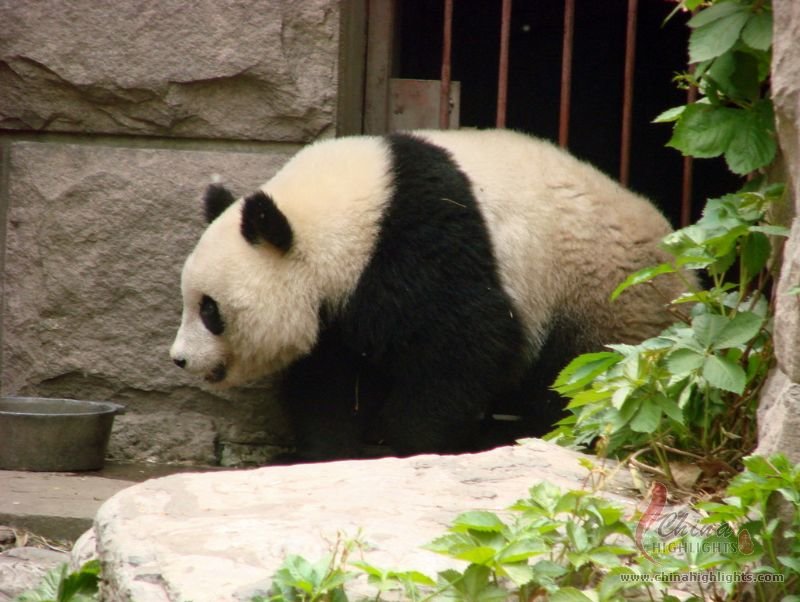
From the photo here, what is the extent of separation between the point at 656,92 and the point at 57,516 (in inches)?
187

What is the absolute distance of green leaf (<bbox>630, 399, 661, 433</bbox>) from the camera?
2.44 m

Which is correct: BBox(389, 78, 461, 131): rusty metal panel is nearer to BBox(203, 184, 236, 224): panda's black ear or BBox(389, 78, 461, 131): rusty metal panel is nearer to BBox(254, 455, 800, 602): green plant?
BBox(203, 184, 236, 224): panda's black ear

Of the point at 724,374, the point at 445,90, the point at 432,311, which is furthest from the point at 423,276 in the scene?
the point at 724,374

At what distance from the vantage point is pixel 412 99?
498 cm

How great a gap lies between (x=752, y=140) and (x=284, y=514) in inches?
51.2

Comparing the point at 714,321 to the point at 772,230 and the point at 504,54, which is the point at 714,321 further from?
the point at 504,54

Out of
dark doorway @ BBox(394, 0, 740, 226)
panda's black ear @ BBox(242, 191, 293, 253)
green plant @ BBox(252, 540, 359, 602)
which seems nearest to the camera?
green plant @ BBox(252, 540, 359, 602)

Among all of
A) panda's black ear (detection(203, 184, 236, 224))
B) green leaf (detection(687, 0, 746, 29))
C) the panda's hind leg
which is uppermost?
green leaf (detection(687, 0, 746, 29))

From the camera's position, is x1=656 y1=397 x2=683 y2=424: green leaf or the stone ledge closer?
x1=656 y1=397 x2=683 y2=424: green leaf

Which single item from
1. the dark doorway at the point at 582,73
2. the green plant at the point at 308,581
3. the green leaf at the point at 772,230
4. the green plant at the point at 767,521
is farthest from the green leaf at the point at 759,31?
the dark doorway at the point at 582,73

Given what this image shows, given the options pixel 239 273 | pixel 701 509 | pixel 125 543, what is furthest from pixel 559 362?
pixel 125 543

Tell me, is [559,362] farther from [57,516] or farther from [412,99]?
[57,516]

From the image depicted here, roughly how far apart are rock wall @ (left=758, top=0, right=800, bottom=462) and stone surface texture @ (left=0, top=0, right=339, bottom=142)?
2.41 m

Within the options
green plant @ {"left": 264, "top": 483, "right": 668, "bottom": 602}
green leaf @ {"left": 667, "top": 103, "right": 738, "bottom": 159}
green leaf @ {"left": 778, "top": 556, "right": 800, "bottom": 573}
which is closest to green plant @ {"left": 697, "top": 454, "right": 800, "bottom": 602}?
green leaf @ {"left": 778, "top": 556, "right": 800, "bottom": 573}
